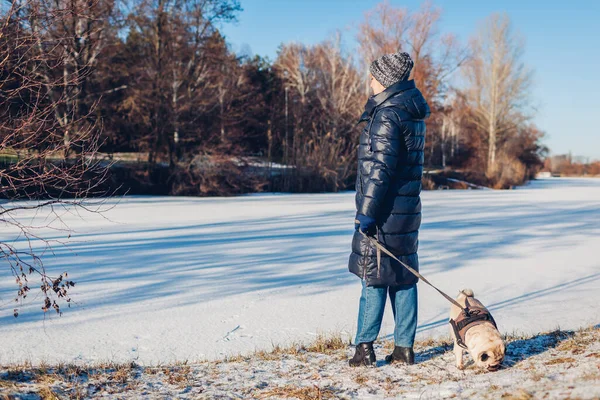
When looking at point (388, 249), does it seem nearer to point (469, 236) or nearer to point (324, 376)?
point (324, 376)

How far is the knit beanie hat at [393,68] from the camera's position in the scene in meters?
3.06

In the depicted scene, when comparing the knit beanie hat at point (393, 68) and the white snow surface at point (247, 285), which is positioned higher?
the knit beanie hat at point (393, 68)

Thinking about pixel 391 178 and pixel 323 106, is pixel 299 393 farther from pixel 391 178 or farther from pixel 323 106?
pixel 323 106

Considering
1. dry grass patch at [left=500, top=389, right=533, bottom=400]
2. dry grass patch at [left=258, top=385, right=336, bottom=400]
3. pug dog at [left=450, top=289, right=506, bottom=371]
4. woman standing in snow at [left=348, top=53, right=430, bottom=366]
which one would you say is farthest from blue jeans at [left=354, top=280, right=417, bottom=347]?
dry grass patch at [left=500, top=389, right=533, bottom=400]

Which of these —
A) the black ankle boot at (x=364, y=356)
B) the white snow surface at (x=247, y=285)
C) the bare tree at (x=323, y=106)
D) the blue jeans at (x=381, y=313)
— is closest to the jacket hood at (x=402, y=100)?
the blue jeans at (x=381, y=313)

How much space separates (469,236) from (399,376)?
7078mm

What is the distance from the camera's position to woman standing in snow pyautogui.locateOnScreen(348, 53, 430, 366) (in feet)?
9.62

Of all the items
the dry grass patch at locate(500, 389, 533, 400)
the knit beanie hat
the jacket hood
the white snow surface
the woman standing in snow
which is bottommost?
the white snow surface

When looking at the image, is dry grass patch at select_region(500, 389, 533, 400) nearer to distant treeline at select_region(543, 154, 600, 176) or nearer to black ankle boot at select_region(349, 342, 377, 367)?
black ankle boot at select_region(349, 342, 377, 367)

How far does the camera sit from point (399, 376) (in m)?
2.96

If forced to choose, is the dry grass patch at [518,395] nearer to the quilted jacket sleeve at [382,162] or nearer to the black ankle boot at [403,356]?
the black ankle boot at [403,356]

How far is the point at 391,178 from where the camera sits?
2.96m

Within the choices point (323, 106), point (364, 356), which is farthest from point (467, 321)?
point (323, 106)

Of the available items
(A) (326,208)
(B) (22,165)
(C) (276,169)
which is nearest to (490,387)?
(B) (22,165)
